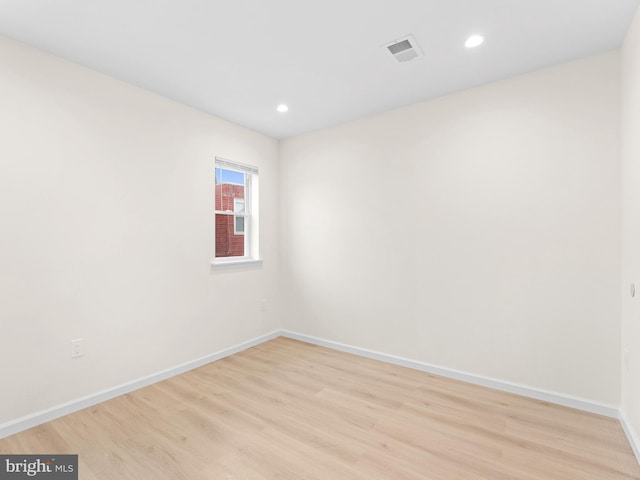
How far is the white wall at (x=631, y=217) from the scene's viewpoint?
1.77 meters

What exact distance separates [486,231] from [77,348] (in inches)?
130

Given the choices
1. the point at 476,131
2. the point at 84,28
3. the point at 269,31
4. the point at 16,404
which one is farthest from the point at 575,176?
the point at 16,404

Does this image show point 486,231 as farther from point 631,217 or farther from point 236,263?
point 236,263

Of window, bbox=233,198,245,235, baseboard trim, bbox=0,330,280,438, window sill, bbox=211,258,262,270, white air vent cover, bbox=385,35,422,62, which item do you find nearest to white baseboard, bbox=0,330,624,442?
baseboard trim, bbox=0,330,280,438

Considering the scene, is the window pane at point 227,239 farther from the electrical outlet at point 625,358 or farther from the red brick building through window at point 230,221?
the electrical outlet at point 625,358

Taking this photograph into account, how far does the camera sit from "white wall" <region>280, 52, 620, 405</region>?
7.24 ft

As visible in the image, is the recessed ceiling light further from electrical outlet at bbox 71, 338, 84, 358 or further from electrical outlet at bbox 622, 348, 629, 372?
electrical outlet at bbox 71, 338, 84, 358

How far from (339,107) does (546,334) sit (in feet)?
8.63

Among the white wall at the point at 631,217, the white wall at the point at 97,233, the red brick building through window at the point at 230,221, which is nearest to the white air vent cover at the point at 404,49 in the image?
the white wall at the point at 631,217

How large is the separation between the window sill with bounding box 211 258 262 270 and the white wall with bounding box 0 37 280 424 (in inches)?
3.4

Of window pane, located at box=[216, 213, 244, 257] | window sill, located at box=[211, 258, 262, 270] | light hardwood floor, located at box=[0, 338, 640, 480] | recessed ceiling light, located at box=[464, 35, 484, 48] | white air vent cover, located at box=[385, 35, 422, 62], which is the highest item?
recessed ceiling light, located at box=[464, 35, 484, 48]

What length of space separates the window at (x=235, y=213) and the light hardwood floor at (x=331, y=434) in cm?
143

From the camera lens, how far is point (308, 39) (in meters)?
2.02

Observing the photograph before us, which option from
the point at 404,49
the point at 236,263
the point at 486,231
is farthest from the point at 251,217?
the point at 486,231
